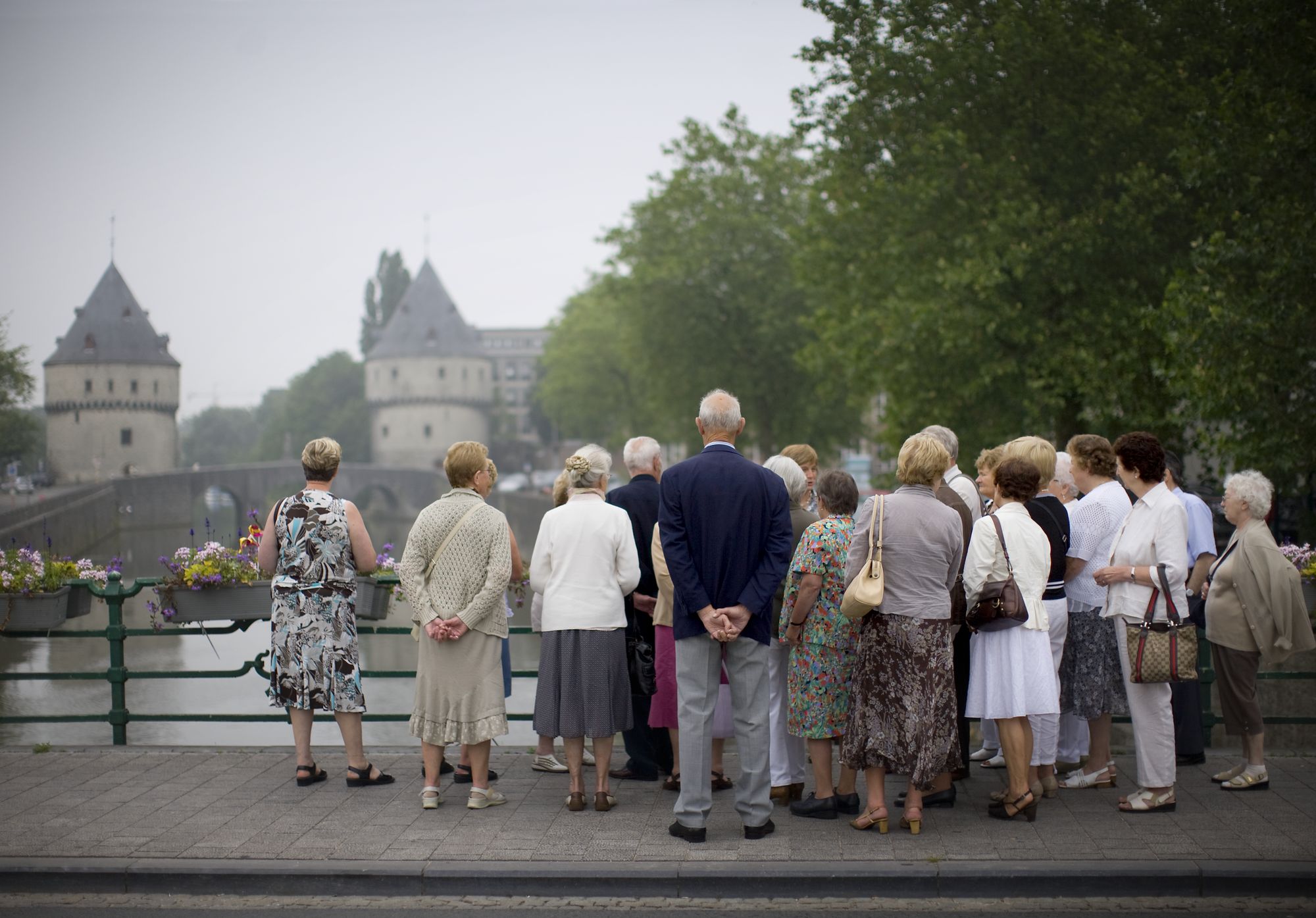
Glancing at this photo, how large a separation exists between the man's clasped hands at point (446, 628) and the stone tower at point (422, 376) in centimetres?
10057

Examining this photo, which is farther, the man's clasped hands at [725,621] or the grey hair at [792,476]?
the grey hair at [792,476]

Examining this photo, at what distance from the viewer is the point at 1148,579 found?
6.33m

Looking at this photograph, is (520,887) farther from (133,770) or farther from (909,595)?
(133,770)

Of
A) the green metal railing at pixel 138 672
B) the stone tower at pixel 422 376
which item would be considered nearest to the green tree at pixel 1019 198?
the green metal railing at pixel 138 672

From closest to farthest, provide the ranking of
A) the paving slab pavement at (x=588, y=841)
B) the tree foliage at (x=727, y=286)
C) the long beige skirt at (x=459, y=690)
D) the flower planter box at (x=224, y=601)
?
the paving slab pavement at (x=588, y=841) < the long beige skirt at (x=459, y=690) < the flower planter box at (x=224, y=601) < the tree foliage at (x=727, y=286)

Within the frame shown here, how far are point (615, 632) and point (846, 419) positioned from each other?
3489 centimetres

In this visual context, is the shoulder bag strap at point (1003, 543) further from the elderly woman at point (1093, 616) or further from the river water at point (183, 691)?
the river water at point (183, 691)

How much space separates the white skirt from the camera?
6.16 meters

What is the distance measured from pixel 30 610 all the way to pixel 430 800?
132 inches

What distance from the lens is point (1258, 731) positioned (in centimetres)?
668

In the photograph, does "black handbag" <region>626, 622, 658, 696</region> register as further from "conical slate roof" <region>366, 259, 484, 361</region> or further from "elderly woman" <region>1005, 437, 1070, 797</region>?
"conical slate roof" <region>366, 259, 484, 361</region>

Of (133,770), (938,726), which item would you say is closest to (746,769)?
(938,726)

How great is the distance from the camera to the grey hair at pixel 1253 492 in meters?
6.74

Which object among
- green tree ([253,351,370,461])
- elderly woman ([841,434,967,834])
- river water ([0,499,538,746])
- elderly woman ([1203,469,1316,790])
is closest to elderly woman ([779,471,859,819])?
elderly woman ([841,434,967,834])
